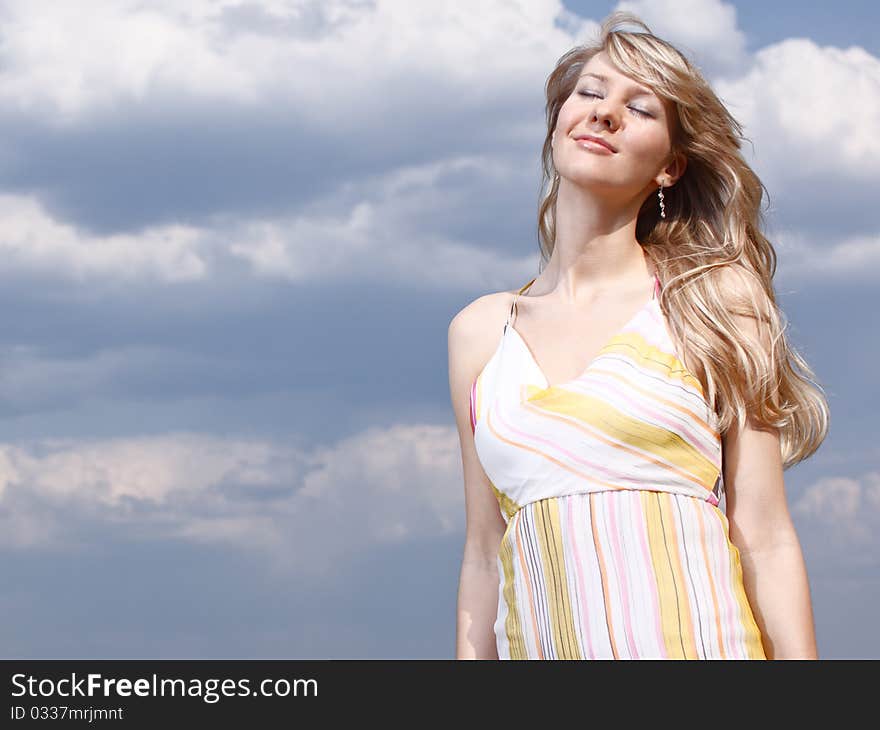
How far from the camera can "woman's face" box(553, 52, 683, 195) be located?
12.8 ft

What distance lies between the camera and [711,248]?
416 cm

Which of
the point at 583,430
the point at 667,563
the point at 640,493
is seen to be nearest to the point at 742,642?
the point at 667,563

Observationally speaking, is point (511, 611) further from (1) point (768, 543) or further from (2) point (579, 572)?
(1) point (768, 543)

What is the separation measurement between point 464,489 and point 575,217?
1120 millimetres

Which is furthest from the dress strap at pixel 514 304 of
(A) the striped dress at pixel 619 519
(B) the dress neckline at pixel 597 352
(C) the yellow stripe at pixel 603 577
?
(C) the yellow stripe at pixel 603 577

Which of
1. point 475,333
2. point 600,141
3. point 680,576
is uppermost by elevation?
point 600,141

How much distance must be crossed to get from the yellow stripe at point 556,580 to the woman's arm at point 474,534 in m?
0.44

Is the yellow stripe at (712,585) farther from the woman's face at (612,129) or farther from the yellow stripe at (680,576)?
the woman's face at (612,129)

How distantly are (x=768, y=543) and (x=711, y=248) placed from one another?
3.77 ft

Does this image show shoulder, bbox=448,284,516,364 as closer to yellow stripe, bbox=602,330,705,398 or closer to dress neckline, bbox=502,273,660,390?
dress neckline, bbox=502,273,660,390

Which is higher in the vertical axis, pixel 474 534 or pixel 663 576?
pixel 474 534

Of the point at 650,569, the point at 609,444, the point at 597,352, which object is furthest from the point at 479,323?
the point at 650,569

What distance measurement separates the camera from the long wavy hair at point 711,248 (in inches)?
149
